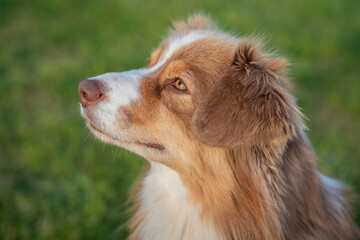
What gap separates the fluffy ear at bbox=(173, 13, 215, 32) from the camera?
323 centimetres

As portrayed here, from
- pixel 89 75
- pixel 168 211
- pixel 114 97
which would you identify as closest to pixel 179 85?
pixel 114 97

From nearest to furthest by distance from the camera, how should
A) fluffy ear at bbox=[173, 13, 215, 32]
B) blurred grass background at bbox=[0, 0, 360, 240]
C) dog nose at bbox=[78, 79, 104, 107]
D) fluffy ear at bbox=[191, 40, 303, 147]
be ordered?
fluffy ear at bbox=[191, 40, 303, 147] → dog nose at bbox=[78, 79, 104, 107] → fluffy ear at bbox=[173, 13, 215, 32] → blurred grass background at bbox=[0, 0, 360, 240]

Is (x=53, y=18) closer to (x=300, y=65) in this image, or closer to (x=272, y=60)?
(x=300, y=65)

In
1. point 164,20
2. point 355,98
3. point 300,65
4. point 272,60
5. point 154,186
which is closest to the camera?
point 272,60

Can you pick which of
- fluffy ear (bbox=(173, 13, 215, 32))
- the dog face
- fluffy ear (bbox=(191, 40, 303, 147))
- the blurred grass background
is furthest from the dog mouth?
fluffy ear (bbox=(173, 13, 215, 32))

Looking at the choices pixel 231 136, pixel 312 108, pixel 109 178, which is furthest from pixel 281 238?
pixel 312 108

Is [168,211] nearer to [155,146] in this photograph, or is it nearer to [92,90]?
[155,146]

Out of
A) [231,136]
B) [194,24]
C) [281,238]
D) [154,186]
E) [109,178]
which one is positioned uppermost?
[194,24]

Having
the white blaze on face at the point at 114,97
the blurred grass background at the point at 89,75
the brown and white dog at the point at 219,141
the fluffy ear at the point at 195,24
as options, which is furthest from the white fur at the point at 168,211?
the fluffy ear at the point at 195,24

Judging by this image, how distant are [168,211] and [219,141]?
2.56 ft

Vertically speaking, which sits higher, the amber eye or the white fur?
the amber eye

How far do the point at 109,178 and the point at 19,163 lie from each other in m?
1.00

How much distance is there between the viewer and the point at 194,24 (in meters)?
3.26

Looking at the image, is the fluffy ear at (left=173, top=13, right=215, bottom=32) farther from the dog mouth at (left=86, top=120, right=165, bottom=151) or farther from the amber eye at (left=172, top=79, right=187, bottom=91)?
the dog mouth at (left=86, top=120, right=165, bottom=151)
